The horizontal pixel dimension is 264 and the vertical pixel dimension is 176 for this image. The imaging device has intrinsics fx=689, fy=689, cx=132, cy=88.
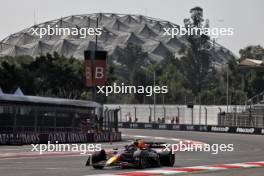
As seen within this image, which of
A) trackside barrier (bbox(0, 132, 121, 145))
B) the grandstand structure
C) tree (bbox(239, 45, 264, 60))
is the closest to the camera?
trackside barrier (bbox(0, 132, 121, 145))

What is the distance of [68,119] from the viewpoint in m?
45.1

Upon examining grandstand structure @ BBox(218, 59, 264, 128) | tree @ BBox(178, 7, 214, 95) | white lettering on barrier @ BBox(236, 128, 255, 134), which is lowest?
white lettering on barrier @ BBox(236, 128, 255, 134)

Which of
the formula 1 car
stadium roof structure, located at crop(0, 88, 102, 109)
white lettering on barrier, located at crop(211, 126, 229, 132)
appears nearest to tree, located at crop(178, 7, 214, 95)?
white lettering on barrier, located at crop(211, 126, 229, 132)

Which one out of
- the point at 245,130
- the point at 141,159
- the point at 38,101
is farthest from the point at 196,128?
the point at 141,159

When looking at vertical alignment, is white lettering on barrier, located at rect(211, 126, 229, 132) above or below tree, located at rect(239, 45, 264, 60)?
below

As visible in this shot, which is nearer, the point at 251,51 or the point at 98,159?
the point at 98,159

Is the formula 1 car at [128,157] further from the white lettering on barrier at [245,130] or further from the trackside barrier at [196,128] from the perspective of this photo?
the white lettering on barrier at [245,130]

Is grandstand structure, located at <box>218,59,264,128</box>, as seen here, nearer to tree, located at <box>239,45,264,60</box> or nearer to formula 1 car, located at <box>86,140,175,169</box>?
formula 1 car, located at <box>86,140,175,169</box>

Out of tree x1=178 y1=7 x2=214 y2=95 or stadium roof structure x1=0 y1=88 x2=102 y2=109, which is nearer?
stadium roof structure x1=0 y1=88 x2=102 y2=109

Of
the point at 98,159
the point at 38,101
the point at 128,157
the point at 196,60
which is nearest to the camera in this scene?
the point at 98,159

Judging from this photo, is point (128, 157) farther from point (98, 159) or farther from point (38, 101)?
point (38, 101)

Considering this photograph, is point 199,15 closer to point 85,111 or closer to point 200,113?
point 200,113

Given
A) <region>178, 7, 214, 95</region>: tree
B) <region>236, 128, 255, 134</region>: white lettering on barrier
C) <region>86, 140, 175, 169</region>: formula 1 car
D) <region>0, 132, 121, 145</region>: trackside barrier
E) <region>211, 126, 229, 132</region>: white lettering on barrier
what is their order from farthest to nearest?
<region>178, 7, 214, 95</region>: tree, <region>211, 126, 229, 132</region>: white lettering on barrier, <region>236, 128, 255, 134</region>: white lettering on barrier, <region>0, 132, 121, 145</region>: trackside barrier, <region>86, 140, 175, 169</region>: formula 1 car

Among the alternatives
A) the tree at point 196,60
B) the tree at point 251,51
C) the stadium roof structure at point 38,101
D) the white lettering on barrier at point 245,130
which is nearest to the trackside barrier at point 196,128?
the white lettering on barrier at point 245,130
